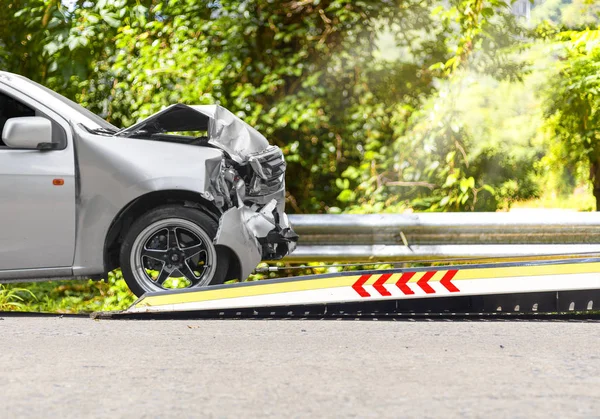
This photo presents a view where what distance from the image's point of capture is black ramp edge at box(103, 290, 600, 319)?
596 cm

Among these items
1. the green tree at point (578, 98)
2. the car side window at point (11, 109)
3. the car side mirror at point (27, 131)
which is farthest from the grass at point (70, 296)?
the green tree at point (578, 98)

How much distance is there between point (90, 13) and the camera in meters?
10.4

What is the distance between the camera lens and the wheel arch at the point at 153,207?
20.9 ft

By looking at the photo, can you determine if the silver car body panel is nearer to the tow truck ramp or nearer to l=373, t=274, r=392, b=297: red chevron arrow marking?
the tow truck ramp

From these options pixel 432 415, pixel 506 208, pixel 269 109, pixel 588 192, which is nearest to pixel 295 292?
pixel 432 415

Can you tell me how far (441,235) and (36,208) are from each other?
3480mm

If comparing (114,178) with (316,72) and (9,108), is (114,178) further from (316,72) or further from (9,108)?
(316,72)

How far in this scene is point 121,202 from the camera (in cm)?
632

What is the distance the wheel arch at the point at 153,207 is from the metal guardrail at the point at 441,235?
1708 mm

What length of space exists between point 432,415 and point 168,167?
10.6 ft

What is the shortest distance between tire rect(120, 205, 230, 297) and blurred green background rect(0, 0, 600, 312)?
3.54m

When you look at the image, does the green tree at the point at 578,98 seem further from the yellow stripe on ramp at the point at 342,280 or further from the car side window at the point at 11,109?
the car side window at the point at 11,109

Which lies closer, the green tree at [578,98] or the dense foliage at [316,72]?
the dense foliage at [316,72]

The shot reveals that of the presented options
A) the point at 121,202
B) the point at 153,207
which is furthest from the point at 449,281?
the point at 121,202
